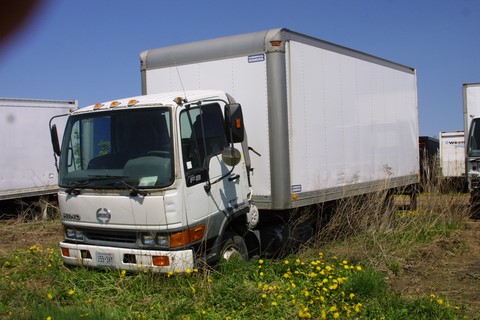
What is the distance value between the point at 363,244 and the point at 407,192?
419 cm

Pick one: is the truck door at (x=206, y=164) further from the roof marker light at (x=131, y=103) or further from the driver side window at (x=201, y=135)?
the roof marker light at (x=131, y=103)

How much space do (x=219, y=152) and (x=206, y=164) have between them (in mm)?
371

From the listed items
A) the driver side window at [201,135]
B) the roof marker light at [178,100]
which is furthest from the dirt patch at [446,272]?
the roof marker light at [178,100]

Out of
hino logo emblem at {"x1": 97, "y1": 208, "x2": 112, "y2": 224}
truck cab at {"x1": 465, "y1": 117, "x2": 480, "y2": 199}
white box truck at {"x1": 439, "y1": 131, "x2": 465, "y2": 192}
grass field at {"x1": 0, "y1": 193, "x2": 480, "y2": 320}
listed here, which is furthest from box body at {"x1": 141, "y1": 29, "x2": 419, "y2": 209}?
white box truck at {"x1": 439, "y1": 131, "x2": 465, "y2": 192}

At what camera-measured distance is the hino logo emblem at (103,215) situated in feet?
18.1

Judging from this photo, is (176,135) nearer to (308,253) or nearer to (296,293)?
(296,293)

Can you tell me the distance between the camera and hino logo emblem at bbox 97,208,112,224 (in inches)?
217

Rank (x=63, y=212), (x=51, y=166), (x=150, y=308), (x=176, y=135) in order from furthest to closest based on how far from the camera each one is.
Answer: (x=51, y=166)
(x=63, y=212)
(x=176, y=135)
(x=150, y=308)

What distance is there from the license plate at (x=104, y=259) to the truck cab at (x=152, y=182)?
0.04 feet

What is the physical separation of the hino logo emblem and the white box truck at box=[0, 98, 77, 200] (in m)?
7.29

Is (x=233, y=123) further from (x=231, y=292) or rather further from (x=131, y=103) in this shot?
(x=231, y=292)

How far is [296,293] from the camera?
550 centimetres

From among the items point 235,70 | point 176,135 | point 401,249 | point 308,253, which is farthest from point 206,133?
point 401,249

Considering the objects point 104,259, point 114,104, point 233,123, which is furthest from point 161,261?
point 114,104
